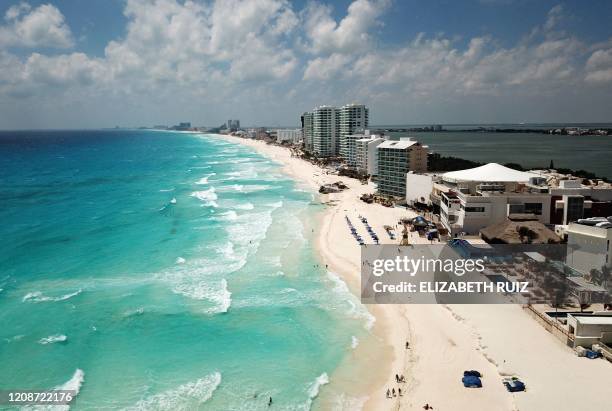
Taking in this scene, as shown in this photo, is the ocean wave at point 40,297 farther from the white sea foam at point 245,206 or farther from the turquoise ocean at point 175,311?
the white sea foam at point 245,206

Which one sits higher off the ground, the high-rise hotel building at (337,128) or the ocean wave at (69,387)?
the high-rise hotel building at (337,128)

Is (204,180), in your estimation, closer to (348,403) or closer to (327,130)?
(327,130)

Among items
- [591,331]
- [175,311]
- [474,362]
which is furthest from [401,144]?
[474,362]

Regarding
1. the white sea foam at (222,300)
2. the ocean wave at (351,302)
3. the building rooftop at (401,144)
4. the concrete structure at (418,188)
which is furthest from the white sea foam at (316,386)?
the building rooftop at (401,144)

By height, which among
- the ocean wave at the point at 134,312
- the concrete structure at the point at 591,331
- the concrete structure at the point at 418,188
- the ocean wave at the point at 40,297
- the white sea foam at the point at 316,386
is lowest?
the white sea foam at the point at 316,386

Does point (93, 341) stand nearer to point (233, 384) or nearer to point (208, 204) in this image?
point (233, 384)
